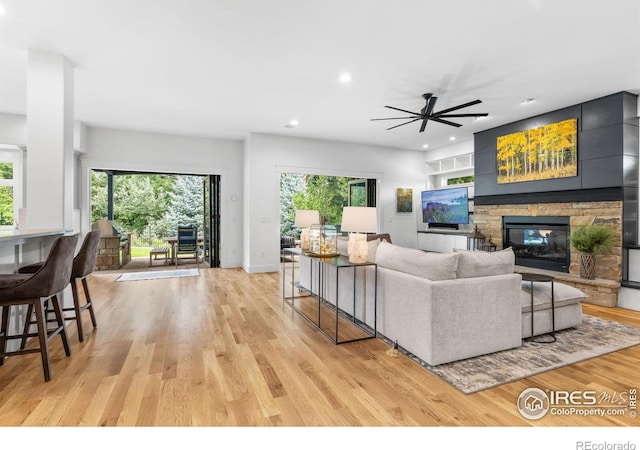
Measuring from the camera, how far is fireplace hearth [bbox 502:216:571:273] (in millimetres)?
5086

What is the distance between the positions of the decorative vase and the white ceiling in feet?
7.10

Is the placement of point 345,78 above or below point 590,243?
above

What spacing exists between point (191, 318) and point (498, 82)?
15.0 ft

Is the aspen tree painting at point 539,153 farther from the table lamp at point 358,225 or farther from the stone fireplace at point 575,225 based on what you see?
the table lamp at point 358,225

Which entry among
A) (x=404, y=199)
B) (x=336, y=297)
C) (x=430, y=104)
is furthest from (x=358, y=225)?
(x=404, y=199)

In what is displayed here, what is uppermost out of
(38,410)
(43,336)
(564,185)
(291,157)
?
(291,157)

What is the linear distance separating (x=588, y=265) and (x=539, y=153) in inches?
75.2

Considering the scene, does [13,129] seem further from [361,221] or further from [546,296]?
[546,296]

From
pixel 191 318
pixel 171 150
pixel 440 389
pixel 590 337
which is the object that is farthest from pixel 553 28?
pixel 171 150

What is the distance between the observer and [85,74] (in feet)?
12.7

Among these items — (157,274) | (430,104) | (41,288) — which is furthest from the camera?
(157,274)

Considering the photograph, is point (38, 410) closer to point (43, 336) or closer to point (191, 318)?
point (43, 336)

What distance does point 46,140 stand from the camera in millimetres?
3346

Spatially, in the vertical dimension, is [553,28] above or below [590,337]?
above
